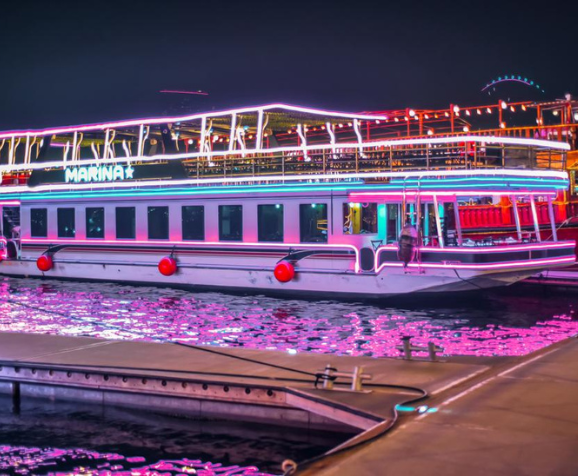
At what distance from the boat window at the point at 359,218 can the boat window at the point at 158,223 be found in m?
6.81

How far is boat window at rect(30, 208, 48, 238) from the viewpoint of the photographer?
28.8 metres

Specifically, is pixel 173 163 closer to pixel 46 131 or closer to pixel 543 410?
pixel 46 131

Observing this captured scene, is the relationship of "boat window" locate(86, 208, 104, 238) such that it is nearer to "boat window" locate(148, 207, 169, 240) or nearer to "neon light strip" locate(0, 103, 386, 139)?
"boat window" locate(148, 207, 169, 240)

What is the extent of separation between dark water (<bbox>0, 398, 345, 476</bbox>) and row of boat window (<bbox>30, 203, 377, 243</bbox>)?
12.4 meters

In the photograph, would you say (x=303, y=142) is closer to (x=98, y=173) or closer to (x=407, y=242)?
(x=407, y=242)

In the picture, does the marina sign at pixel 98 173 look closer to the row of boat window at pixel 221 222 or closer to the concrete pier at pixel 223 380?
the row of boat window at pixel 221 222

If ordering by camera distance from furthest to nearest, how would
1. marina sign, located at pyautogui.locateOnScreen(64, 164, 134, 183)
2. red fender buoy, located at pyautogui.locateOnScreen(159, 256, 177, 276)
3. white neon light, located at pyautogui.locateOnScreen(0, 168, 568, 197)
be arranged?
marina sign, located at pyautogui.locateOnScreen(64, 164, 134, 183) < red fender buoy, located at pyautogui.locateOnScreen(159, 256, 177, 276) < white neon light, located at pyautogui.locateOnScreen(0, 168, 568, 197)

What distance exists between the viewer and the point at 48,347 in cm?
1274

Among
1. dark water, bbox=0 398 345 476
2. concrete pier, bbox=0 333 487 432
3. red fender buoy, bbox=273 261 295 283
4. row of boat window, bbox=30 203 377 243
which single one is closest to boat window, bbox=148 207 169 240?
row of boat window, bbox=30 203 377 243

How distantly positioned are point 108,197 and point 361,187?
1006 cm

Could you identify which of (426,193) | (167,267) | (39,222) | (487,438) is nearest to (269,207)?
(167,267)

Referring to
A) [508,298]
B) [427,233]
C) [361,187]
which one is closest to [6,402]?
[361,187]

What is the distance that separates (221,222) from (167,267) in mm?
2299

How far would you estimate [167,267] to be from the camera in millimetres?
24469
